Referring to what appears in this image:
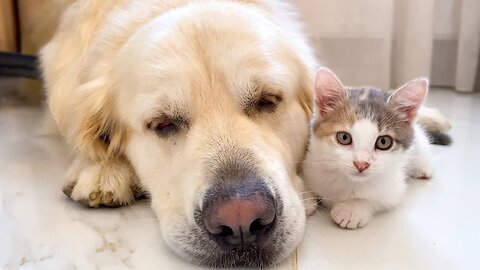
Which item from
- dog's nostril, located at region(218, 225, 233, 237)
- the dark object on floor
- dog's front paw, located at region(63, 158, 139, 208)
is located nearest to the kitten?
dog's nostril, located at region(218, 225, 233, 237)

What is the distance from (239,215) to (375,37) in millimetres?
1875

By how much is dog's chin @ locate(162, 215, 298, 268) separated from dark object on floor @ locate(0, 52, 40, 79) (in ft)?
5.41

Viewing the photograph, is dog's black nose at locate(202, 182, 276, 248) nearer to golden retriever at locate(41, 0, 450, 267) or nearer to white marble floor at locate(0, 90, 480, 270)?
golden retriever at locate(41, 0, 450, 267)

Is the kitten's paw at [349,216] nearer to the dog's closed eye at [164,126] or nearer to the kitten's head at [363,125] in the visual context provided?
the kitten's head at [363,125]

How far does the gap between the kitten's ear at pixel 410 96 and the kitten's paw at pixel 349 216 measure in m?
0.27

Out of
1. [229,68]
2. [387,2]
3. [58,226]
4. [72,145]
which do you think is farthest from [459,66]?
[58,226]

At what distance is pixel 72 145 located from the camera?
1874mm

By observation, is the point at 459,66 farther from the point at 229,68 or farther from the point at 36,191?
the point at 36,191

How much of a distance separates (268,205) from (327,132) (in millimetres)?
315

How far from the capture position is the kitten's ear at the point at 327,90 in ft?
5.08

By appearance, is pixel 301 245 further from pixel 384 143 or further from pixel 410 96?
pixel 410 96

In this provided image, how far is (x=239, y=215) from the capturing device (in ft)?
4.13

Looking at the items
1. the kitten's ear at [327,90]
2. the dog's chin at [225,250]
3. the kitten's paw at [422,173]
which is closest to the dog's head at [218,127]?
the dog's chin at [225,250]

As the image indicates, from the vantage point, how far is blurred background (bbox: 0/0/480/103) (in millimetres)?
2795
